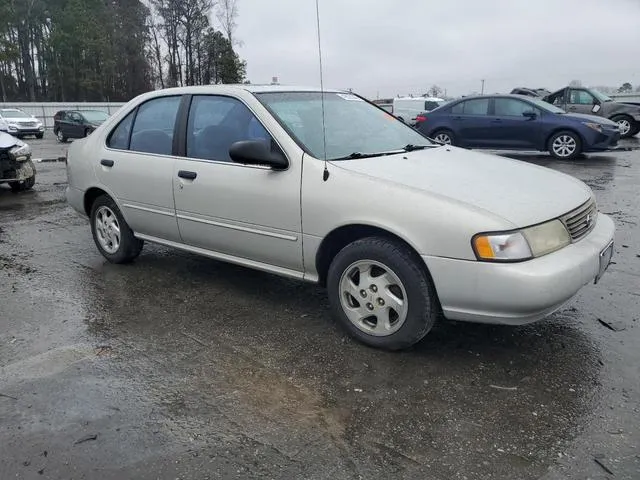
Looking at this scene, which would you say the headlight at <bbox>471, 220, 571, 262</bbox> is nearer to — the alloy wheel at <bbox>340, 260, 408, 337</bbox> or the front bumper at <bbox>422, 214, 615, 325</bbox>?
the front bumper at <bbox>422, 214, 615, 325</bbox>

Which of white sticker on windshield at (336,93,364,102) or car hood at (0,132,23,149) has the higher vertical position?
white sticker on windshield at (336,93,364,102)

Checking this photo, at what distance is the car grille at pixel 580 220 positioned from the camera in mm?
3184

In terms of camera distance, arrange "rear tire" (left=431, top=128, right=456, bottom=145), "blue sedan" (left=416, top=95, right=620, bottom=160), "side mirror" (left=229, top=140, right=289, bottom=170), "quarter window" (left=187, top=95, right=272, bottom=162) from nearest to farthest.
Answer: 1. "side mirror" (left=229, top=140, right=289, bottom=170)
2. "quarter window" (left=187, top=95, right=272, bottom=162)
3. "blue sedan" (left=416, top=95, right=620, bottom=160)
4. "rear tire" (left=431, top=128, right=456, bottom=145)

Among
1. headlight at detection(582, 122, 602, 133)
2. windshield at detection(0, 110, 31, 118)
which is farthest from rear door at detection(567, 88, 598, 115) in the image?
windshield at detection(0, 110, 31, 118)

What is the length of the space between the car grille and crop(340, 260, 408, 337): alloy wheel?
1.05 metres

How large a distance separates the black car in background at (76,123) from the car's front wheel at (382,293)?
78.9ft

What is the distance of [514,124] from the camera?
1252 centimetres

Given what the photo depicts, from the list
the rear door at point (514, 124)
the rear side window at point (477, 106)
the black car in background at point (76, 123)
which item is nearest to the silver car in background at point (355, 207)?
the rear door at point (514, 124)

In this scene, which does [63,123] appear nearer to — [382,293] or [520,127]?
[520,127]

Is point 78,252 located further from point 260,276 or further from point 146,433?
point 146,433

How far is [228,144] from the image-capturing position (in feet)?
13.4

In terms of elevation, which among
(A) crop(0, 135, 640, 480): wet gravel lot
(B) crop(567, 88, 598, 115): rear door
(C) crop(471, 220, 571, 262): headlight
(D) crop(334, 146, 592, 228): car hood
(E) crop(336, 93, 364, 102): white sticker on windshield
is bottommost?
(A) crop(0, 135, 640, 480): wet gravel lot

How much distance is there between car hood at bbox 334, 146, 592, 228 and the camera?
3.04 m

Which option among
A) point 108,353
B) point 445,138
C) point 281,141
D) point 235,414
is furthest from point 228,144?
point 445,138
